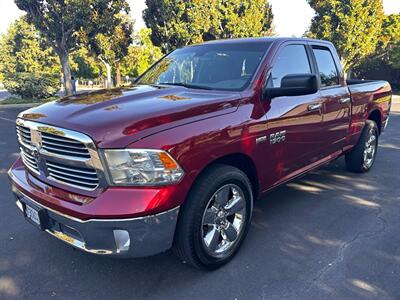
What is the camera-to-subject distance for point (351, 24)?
23.7 metres

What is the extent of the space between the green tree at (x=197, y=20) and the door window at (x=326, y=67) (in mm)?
16762

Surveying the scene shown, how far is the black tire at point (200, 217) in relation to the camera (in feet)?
8.66

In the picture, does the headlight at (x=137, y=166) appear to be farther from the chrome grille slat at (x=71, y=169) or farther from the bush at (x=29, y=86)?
the bush at (x=29, y=86)

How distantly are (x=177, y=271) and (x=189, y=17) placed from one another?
19.2 meters

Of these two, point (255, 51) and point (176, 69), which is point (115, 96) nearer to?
point (176, 69)

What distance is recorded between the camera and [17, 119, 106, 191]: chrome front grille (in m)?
2.41

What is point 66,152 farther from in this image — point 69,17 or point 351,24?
point 351,24

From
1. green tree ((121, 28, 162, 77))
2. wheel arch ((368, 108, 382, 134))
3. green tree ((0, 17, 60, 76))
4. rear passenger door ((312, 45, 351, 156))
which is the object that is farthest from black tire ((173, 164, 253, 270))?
green tree ((0, 17, 60, 76))

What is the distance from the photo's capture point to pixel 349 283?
2.82 meters

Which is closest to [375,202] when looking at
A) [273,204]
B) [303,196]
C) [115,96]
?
[303,196]

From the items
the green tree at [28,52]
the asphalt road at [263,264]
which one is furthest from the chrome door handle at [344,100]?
the green tree at [28,52]

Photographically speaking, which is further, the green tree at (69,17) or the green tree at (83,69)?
the green tree at (83,69)

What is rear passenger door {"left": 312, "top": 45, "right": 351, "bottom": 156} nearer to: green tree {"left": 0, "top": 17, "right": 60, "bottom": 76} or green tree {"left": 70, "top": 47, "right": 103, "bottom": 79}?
green tree {"left": 0, "top": 17, "right": 60, "bottom": 76}

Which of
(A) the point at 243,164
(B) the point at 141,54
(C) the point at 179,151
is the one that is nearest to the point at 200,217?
(C) the point at 179,151
